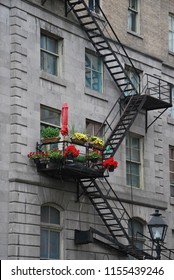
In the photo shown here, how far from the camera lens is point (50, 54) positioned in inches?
1180

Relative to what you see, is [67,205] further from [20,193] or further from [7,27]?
[7,27]

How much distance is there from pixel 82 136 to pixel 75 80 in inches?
135

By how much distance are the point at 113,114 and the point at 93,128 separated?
1389mm

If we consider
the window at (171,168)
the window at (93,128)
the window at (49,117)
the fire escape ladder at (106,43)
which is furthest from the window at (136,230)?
the window at (49,117)

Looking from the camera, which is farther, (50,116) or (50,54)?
(50,54)

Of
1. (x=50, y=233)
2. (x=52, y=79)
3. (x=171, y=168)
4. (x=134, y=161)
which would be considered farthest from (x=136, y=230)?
(x=52, y=79)

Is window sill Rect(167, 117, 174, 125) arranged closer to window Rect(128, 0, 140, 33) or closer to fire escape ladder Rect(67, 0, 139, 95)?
fire escape ladder Rect(67, 0, 139, 95)

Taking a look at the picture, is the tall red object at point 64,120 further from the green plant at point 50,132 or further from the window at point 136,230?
the window at point 136,230

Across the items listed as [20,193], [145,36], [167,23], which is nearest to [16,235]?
[20,193]

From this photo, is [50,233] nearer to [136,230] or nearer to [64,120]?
[64,120]

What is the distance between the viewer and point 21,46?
2820cm

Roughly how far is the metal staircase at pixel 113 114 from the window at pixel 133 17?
1.88 meters

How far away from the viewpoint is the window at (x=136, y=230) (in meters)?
32.0

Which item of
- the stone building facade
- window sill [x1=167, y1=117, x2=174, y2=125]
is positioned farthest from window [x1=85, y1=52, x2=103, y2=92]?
window sill [x1=167, y1=117, x2=174, y2=125]
